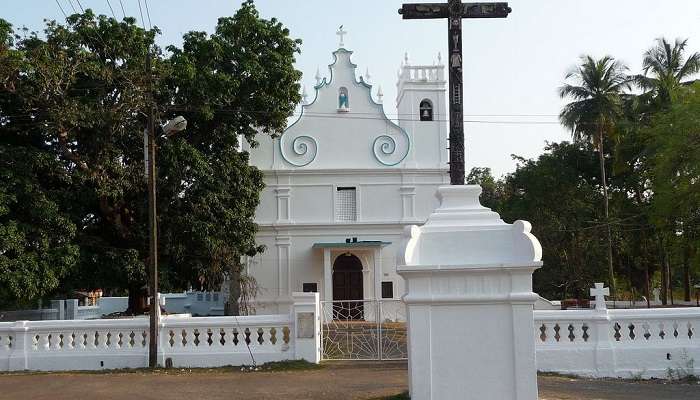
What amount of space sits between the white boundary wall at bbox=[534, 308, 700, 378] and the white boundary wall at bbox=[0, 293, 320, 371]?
424 cm

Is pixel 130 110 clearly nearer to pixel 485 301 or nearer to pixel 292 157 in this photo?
pixel 292 157

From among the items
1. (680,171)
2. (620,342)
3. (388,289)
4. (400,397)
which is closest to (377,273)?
(388,289)

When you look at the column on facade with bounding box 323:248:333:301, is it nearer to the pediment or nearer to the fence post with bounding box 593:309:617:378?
the pediment

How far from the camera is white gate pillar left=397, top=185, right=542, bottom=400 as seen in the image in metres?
6.56

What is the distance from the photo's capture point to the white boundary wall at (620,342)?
12.1m

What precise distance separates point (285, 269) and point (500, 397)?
21009mm

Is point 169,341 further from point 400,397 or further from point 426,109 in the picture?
point 426,109

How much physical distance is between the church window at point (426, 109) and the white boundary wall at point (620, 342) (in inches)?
663

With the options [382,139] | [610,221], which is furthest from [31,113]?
[610,221]

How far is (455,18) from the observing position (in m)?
9.21

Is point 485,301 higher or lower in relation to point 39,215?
lower

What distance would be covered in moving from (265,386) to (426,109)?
63.4 ft

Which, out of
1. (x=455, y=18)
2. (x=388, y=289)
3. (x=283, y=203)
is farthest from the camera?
(x=283, y=203)

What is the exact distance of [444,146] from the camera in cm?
2847
